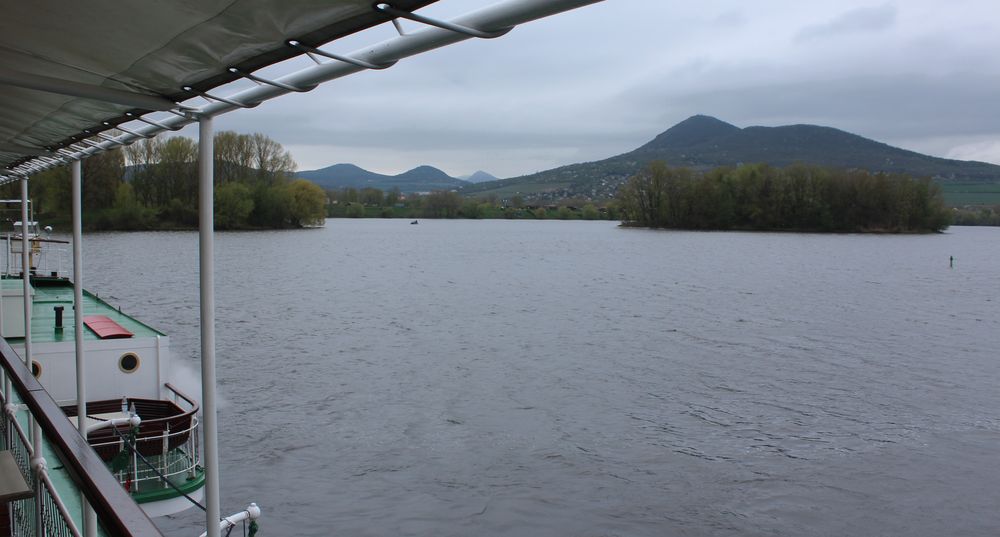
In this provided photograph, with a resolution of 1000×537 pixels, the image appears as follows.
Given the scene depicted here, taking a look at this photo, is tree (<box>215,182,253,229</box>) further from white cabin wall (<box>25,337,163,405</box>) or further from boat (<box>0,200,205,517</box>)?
white cabin wall (<box>25,337,163,405</box>)

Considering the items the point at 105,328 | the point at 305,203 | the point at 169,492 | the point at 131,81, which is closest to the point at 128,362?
the point at 105,328

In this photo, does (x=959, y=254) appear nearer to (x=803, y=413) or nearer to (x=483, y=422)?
(x=803, y=413)

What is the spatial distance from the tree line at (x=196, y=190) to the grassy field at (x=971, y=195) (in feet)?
448

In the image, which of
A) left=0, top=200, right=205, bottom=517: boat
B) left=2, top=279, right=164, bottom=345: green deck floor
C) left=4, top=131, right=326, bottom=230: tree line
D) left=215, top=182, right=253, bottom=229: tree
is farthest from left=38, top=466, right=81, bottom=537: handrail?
left=215, top=182, right=253, bottom=229: tree

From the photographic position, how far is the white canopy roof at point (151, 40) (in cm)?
246

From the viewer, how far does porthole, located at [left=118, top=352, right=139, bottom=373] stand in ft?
45.6

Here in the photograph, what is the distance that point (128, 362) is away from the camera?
14.0 metres

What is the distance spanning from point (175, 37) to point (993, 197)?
211m

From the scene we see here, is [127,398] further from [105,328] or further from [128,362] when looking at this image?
[105,328]

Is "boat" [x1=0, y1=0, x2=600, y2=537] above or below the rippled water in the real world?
above

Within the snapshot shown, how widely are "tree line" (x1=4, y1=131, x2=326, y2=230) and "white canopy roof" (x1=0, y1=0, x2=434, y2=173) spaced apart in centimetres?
6380

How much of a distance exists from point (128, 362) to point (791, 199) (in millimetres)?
109150

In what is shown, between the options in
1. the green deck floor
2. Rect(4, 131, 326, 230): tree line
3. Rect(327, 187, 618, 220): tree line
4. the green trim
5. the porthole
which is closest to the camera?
the green trim

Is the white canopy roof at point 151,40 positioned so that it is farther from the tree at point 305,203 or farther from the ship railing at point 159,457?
the tree at point 305,203
